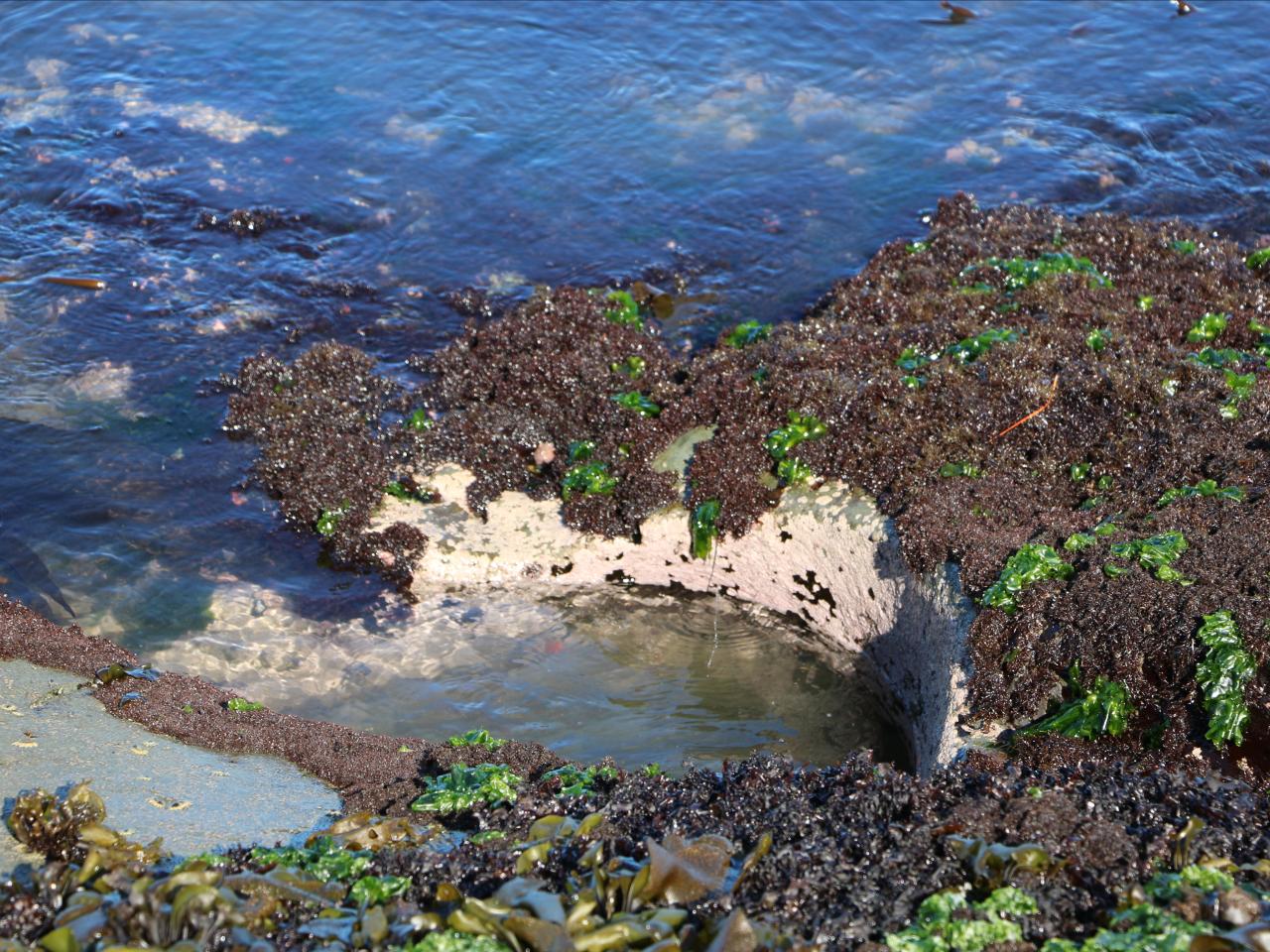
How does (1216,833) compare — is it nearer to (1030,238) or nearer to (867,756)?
(867,756)

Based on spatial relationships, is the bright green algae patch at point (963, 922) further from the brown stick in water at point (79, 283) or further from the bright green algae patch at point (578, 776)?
the brown stick in water at point (79, 283)

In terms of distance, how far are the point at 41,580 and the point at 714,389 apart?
5.21 metres

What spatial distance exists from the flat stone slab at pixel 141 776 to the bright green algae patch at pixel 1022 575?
Result: 3793mm

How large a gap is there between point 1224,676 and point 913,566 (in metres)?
1.94

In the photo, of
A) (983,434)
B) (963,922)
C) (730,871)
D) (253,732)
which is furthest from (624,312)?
(963,922)

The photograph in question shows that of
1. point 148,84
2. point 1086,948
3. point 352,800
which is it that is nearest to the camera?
point 1086,948

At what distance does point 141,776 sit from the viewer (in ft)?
19.0

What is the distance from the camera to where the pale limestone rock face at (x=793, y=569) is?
7047 millimetres

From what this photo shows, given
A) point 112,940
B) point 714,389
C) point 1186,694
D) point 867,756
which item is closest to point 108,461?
point 714,389

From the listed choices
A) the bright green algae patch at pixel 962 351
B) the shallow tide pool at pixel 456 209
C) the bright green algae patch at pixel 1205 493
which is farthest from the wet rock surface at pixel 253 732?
the bright green algae patch at pixel 962 351

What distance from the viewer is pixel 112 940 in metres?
4.23

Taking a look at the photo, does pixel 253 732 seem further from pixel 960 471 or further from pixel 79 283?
pixel 79 283

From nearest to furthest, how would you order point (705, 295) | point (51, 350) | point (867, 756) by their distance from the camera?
point (867, 756) < point (51, 350) < point (705, 295)

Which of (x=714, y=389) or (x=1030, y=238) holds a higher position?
(x=1030, y=238)
